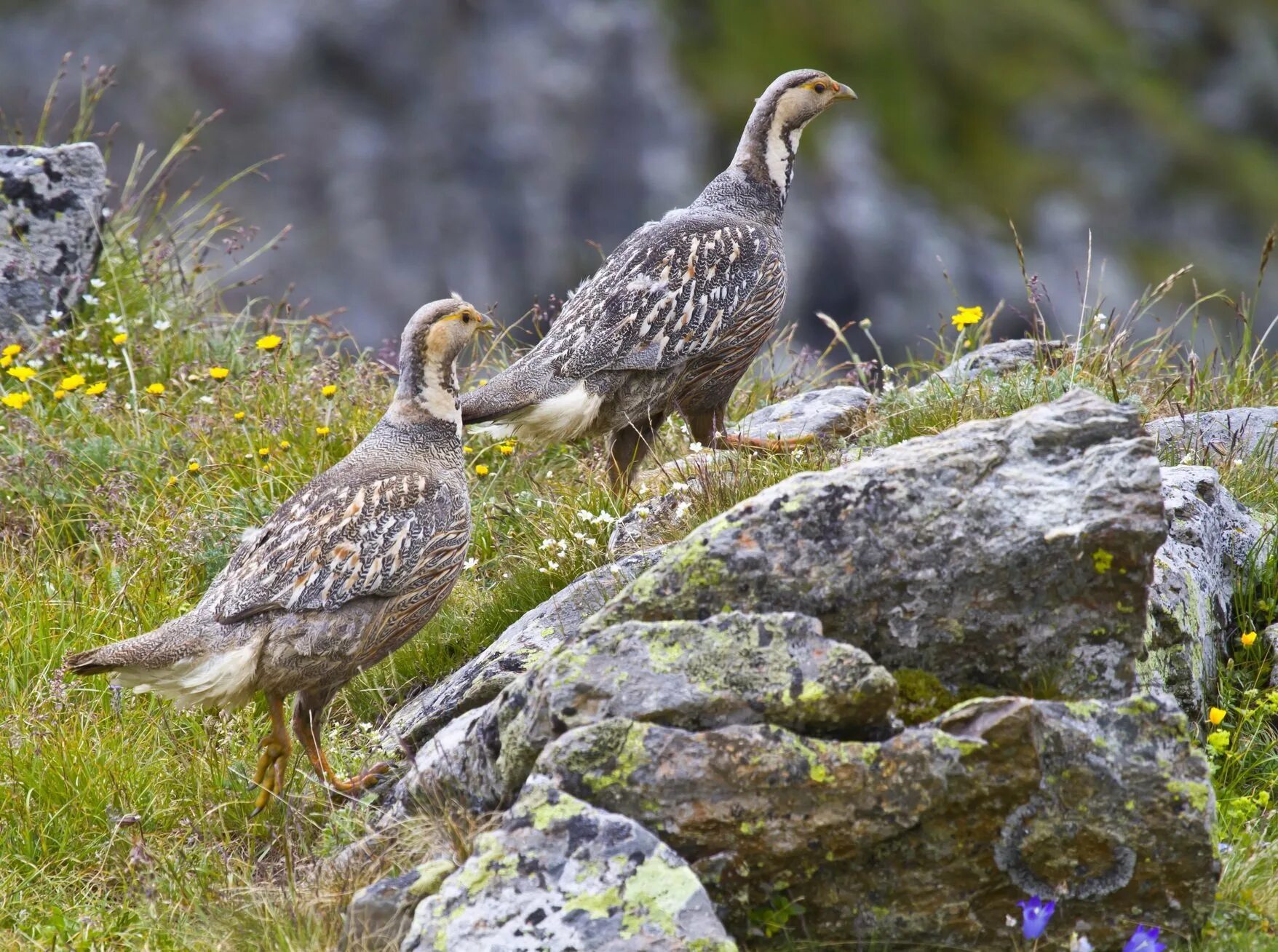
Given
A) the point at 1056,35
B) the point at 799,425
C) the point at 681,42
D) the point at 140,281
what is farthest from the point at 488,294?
the point at 799,425

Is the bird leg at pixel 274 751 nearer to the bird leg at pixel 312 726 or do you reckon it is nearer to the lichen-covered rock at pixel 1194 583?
the bird leg at pixel 312 726

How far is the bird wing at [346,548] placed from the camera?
16.4 feet

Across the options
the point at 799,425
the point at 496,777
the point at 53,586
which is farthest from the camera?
the point at 799,425

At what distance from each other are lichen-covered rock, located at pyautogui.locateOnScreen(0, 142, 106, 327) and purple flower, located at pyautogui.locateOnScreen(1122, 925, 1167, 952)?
7022 millimetres

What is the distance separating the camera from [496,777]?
12.7ft

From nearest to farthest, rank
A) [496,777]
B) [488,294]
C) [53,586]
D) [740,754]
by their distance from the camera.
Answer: [740,754], [496,777], [53,586], [488,294]

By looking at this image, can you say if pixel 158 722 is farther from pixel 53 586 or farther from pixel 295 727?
pixel 53 586

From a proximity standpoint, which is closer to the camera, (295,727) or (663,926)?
(663,926)

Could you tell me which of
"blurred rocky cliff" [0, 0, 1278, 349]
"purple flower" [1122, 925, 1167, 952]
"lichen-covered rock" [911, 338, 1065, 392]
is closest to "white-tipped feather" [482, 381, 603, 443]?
"lichen-covered rock" [911, 338, 1065, 392]

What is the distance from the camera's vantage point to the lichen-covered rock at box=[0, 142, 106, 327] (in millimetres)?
8312

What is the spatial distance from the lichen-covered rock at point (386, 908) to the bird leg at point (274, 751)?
4.94 ft

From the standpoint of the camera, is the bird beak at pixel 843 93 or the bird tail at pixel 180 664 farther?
the bird beak at pixel 843 93

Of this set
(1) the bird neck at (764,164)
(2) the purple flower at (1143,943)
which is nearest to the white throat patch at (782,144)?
(1) the bird neck at (764,164)

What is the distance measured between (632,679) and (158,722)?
2.62 m
